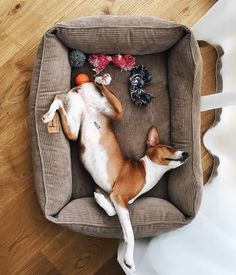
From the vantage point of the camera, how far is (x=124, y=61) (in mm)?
1785

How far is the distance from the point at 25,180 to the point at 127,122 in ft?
1.66

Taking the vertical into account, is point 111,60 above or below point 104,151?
above

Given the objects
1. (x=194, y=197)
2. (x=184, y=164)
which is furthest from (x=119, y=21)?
(x=194, y=197)

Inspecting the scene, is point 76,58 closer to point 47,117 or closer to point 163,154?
point 47,117

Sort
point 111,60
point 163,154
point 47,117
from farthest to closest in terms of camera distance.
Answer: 1. point 111,60
2. point 163,154
3. point 47,117

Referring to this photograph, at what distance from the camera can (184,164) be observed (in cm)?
173

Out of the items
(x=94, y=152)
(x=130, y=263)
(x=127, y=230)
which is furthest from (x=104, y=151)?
(x=130, y=263)

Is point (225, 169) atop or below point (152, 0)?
below

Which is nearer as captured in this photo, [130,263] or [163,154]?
[130,263]

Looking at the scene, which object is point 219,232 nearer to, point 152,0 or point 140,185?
point 140,185

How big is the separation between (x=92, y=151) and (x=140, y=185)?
23 cm

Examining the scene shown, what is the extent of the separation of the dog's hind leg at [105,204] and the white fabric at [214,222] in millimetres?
180

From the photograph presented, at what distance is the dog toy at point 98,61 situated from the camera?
5.81ft

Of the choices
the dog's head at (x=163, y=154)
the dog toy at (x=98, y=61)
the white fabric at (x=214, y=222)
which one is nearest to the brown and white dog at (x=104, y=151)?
the dog's head at (x=163, y=154)
